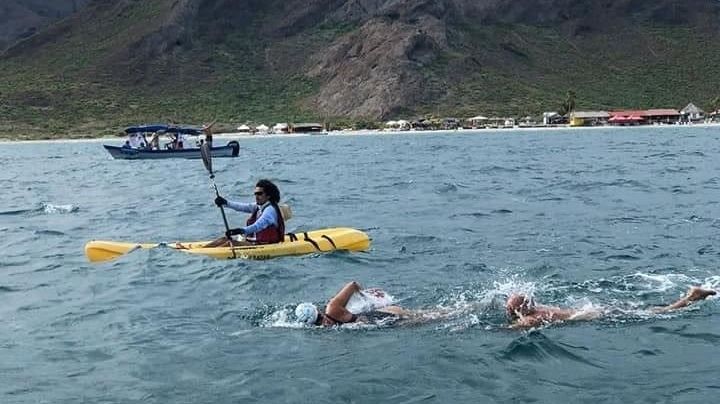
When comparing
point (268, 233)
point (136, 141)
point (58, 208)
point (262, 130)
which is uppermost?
point (268, 233)

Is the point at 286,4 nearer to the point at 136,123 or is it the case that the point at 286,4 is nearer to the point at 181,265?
the point at 136,123

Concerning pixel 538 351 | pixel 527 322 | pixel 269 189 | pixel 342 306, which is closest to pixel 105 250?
pixel 269 189

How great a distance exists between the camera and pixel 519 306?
35.7ft

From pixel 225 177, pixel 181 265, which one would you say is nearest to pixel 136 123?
pixel 225 177

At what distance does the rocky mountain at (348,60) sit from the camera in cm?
11400

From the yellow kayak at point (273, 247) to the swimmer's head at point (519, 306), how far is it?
19.2 feet

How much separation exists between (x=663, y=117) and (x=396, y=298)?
93.7 metres

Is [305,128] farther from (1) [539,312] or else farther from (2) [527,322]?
(2) [527,322]

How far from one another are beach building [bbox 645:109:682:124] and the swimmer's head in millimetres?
92346

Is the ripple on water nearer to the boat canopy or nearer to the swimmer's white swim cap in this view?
the swimmer's white swim cap

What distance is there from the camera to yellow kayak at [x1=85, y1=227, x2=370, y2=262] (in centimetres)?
1570

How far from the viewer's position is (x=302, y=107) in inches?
4675

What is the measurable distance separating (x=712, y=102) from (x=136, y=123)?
72754 millimetres

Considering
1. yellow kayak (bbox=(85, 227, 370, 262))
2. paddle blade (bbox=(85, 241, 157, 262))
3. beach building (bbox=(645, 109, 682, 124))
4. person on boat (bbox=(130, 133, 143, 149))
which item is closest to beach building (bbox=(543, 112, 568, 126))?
beach building (bbox=(645, 109, 682, 124))
